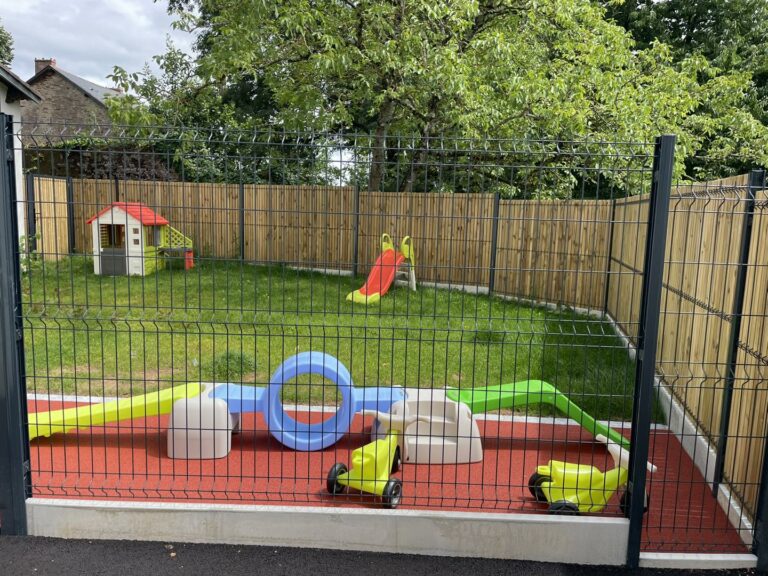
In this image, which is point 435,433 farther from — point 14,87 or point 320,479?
point 14,87

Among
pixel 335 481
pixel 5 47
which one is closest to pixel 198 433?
pixel 335 481

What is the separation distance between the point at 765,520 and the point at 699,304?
1.65 meters

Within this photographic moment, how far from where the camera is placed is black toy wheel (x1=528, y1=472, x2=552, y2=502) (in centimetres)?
361

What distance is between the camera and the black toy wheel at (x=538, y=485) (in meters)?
3.61

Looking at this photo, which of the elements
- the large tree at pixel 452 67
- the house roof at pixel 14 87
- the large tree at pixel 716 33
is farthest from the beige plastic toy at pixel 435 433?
the large tree at pixel 716 33

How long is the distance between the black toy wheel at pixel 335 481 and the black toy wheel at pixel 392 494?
0.26 meters

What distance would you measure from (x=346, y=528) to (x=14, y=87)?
471 inches

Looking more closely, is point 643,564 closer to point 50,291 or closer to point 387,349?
point 387,349

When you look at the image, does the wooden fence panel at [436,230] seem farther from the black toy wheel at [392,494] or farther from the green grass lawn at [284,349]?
the black toy wheel at [392,494]

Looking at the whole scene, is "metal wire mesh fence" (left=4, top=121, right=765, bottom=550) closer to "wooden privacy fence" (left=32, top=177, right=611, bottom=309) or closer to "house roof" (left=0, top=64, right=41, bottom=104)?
"wooden privacy fence" (left=32, top=177, right=611, bottom=309)

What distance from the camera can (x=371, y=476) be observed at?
11.8 feet

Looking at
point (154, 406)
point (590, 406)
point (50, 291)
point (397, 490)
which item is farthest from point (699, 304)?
point (50, 291)

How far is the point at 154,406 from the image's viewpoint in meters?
4.31

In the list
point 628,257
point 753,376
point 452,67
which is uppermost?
point 452,67
